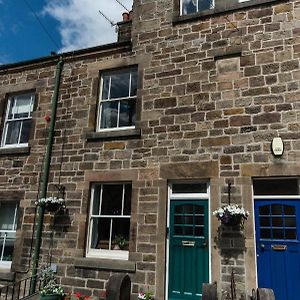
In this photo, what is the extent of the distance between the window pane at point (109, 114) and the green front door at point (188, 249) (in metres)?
2.82

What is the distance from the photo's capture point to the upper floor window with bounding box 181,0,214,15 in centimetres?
868

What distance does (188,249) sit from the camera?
24.0ft

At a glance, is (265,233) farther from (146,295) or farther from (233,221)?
(146,295)

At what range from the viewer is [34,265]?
8469 millimetres

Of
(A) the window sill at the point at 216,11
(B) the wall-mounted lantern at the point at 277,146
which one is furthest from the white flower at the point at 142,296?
(A) the window sill at the point at 216,11

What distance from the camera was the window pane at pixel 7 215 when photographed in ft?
31.3

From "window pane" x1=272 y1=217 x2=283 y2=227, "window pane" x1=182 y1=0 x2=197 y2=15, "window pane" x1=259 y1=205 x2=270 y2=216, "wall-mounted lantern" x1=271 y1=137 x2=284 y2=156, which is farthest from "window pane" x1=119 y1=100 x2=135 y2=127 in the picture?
"window pane" x1=272 y1=217 x2=283 y2=227

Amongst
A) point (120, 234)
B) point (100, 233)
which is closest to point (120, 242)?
point (120, 234)

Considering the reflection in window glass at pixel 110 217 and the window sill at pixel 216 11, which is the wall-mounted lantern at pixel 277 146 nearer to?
the window sill at pixel 216 11

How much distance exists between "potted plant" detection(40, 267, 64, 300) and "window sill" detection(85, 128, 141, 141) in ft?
11.1

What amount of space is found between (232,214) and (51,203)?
14.5 feet

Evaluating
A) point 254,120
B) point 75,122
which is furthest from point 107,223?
point 254,120

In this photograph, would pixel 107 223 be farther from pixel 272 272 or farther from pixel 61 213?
pixel 272 272

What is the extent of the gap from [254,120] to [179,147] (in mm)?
1744
